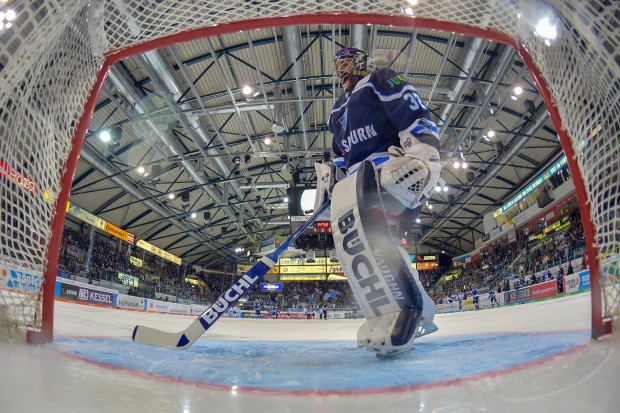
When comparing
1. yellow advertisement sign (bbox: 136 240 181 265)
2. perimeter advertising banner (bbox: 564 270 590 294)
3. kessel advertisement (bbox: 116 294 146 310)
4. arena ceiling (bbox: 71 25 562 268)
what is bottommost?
kessel advertisement (bbox: 116 294 146 310)

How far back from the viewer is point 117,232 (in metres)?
19.7

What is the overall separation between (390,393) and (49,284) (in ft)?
4.60

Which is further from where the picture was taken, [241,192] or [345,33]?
[241,192]

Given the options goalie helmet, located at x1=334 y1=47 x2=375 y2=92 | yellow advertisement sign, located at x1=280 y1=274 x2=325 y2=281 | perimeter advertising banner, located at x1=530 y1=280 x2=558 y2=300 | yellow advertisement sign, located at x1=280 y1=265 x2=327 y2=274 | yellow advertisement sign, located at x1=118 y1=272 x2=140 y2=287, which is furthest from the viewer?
yellow advertisement sign, located at x1=280 y1=274 x2=325 y2=281

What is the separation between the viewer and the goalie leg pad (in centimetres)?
137

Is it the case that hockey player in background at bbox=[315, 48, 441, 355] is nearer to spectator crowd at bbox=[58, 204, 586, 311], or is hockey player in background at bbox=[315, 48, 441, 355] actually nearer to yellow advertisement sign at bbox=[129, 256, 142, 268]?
spectator crowd at bbox=[58, 204, 586, 311]

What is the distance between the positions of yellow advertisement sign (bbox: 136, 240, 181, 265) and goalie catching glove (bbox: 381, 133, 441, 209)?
2329cm

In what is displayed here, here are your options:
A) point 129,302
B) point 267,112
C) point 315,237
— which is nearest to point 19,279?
point 315,237

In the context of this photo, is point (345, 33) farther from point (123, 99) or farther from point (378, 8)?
point (378, 8)

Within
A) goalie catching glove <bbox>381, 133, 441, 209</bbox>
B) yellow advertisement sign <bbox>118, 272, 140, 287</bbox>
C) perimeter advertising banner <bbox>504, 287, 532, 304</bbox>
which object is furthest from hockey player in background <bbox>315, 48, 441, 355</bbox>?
yellow advertisement sign <bbox>118, 272, 140, 287</bbox>

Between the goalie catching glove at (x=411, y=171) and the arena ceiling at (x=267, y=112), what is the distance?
2.82 ft

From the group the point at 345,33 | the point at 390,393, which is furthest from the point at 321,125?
the point at 390,393

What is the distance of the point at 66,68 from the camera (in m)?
1.62

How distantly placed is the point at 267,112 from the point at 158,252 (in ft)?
→ 54.6
